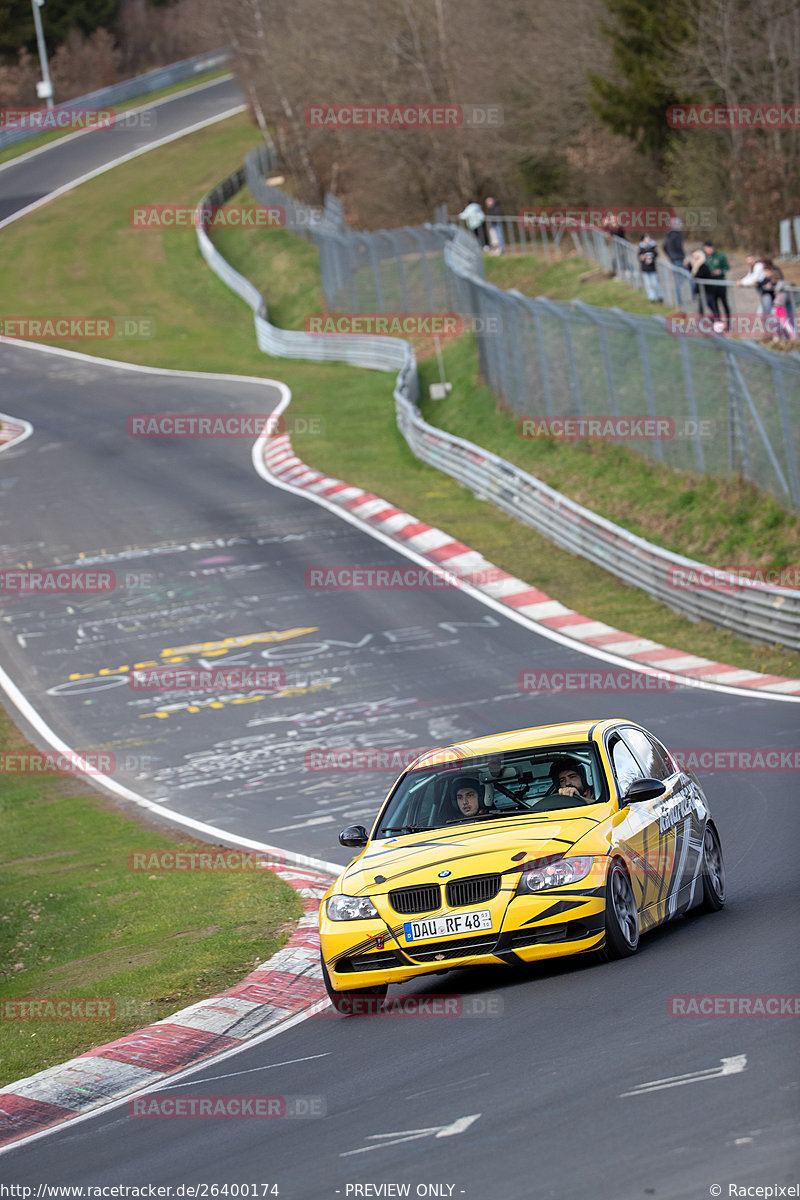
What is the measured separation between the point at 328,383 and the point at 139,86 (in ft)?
189

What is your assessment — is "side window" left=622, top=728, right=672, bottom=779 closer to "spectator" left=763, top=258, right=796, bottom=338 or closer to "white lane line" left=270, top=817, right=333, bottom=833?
"white lane line" left=270, top=817, right=333, bottom=833

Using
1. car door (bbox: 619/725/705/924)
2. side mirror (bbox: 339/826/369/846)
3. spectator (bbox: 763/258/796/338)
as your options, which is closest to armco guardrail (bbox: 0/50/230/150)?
spectator (bbox: 763/258/796/338)

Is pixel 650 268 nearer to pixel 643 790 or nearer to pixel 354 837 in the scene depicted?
pixel 354 837

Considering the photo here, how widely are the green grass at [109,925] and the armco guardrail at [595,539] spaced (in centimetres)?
844

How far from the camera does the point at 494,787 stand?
32.7 feet

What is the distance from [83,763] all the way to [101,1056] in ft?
36.6

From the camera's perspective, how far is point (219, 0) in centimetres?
7300

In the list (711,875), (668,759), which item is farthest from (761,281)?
(711,875)

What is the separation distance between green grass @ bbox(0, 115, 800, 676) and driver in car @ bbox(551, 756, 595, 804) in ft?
33.4

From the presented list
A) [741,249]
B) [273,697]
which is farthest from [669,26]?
[273,697]

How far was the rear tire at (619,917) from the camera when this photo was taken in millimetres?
8859

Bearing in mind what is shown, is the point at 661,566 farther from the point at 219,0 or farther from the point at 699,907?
the point at 219,0

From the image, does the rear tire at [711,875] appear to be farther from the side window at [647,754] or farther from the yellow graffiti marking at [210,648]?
the yellow graffiti marking at [210,648]

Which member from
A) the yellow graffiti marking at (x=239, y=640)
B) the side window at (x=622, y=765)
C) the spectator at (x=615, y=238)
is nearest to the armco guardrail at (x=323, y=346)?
the spectator at (x=615, y=238)
